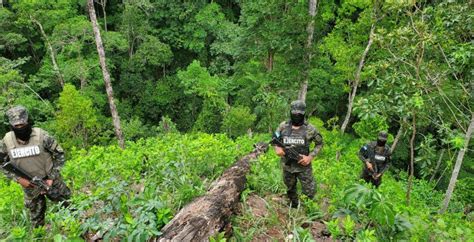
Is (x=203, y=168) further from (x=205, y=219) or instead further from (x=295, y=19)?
(x=295, y=19)

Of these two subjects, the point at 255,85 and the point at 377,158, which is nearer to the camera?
the point at 377,158

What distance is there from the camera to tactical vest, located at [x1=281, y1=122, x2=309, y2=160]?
5043 mm

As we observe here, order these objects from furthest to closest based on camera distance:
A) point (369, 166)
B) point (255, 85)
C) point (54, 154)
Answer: point (255, 85)
point (369, 166)
point (54, 154)

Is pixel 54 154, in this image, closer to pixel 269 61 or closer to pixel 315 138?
pixel 315 138

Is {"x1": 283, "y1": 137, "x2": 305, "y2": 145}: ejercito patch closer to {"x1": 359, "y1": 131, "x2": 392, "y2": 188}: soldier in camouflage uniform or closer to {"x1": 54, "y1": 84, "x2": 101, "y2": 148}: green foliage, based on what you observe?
{"x1": 359, "y1": 131, "x2": 392, "y2": 188}: soldier in camouflage uniform

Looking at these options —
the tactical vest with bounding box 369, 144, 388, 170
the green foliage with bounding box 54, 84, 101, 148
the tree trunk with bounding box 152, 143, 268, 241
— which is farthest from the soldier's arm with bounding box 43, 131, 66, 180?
the green foliage with bounding box 54, 84, 101, 148

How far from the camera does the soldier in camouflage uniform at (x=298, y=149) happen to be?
5.00 metres

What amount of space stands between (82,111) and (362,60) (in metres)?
12.7

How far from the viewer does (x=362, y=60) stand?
1558 cm

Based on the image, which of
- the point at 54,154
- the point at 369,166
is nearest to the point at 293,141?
the point at 54,154

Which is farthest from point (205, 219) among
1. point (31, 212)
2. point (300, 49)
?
point (300, 49)

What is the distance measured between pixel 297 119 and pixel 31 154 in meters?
3.18

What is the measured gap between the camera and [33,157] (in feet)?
14.3

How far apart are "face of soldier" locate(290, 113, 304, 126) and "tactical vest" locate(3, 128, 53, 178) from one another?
3001 mm
